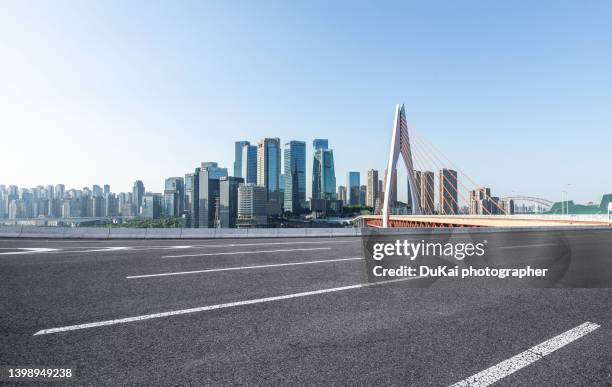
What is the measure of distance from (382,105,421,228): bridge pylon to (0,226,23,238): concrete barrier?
36.2 metres

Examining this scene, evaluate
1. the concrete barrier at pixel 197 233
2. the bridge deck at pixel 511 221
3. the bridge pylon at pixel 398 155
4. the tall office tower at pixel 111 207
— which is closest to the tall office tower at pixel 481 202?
the bridge deck at pixel 511 221

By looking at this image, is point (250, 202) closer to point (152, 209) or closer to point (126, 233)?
point (152, 209)

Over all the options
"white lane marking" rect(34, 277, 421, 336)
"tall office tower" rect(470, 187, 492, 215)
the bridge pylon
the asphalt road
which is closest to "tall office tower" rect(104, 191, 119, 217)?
the bridge pylon

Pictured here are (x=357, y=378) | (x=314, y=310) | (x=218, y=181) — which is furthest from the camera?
(x=218, y=181)

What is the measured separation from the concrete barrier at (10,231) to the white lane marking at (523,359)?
22348mm

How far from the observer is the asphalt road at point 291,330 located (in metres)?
2.70

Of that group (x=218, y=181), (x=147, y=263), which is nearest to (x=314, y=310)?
(x=147, y=263)

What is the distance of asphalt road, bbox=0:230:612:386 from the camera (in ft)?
8.85

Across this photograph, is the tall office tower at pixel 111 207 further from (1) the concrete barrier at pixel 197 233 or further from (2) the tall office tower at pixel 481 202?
(1) the concrete barrier at pixel 197 233

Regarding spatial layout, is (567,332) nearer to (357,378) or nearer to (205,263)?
(357,378)

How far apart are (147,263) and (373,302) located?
20.7ft

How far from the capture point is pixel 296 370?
8.93ft

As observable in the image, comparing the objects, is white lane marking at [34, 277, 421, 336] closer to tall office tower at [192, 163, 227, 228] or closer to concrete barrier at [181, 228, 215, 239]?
concrete barrier at [181, 228, 215, 239]

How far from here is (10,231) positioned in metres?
17.1
